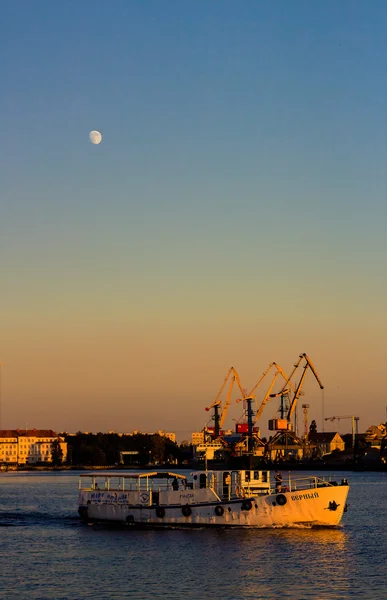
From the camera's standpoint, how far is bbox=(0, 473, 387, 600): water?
147 feet

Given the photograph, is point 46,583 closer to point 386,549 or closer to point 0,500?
point 386,549

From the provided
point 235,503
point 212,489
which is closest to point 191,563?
point 235,503

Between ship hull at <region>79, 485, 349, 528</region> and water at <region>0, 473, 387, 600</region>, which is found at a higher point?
ship hull at <region>79, 485, 349, 528</region>

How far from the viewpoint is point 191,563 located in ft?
172

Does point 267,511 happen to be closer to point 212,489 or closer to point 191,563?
point 212,489

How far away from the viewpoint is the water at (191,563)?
4471 cm

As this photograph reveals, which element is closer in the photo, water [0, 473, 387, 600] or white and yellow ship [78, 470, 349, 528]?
water [0, 473, 387, 600]

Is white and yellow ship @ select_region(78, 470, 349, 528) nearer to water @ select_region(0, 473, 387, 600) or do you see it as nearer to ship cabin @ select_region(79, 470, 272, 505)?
ship cabin @ select_region(79, 470, 272, 505)

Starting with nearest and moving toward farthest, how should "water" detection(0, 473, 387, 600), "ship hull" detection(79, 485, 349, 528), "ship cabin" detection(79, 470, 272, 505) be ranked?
"water" detection(0, 473, 387, 600)
"ship hull" detection(79, 485, 349, 528)
"ship cabin" detection(79, 470, 272, 505)

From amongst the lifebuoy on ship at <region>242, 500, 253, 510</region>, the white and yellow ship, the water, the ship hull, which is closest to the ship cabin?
the white and yellow ship

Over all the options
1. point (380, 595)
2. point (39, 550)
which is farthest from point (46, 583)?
point (380, 595)

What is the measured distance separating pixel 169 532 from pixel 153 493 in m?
4.34

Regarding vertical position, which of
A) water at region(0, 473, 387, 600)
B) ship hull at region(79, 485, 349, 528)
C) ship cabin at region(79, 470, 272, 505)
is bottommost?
water at region(0, 473, 387, 600)

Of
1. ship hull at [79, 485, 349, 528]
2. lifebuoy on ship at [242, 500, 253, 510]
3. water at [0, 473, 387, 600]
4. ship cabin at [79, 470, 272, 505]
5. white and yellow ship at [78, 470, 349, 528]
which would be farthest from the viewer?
ship cabin at [79, 470, 272, 505]
